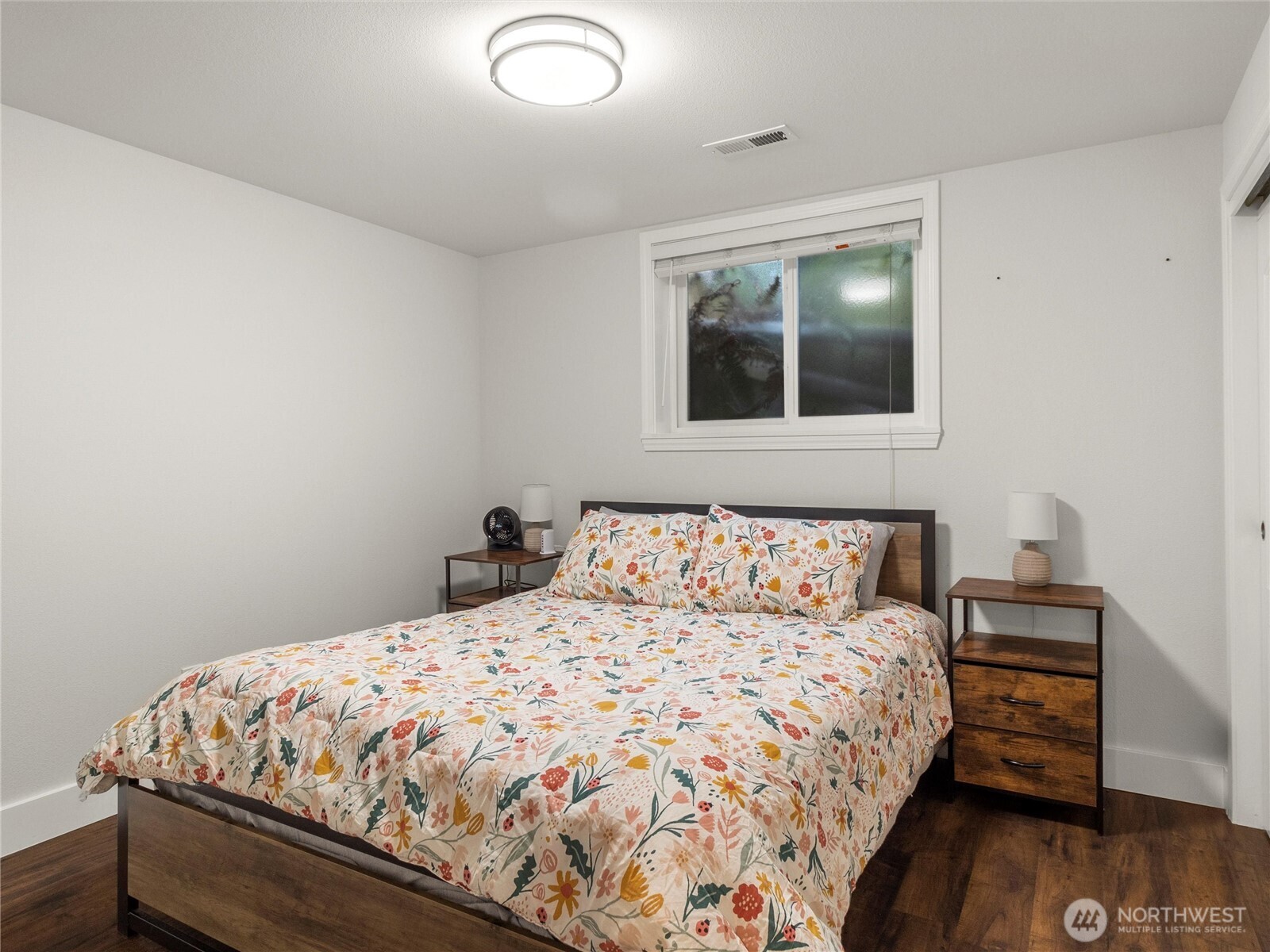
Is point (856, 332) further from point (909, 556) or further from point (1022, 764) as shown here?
point (1022, 764)

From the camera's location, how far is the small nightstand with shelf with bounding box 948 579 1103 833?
8.67 feet

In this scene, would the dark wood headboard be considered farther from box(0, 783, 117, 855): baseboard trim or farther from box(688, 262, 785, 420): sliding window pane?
box(0, 783, 117, 855): baseboard trim

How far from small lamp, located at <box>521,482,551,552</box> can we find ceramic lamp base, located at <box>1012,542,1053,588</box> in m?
2.31

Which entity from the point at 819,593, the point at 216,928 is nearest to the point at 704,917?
the point at 216,928

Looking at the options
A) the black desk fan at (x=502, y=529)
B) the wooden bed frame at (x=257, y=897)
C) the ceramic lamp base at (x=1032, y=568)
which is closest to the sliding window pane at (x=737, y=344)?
the black desk fan at (x=502, y=529)

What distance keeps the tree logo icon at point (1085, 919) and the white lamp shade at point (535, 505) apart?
9.31ft

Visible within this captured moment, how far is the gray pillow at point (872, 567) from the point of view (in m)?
3.03

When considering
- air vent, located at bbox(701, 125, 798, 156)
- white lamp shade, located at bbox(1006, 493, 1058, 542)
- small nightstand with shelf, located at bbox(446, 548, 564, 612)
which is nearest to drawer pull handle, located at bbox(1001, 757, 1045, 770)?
white lamp shade, located at bbox(1006, 493, 1058, 542)

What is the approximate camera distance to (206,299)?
10.5 feet

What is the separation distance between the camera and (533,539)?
4.22 meters

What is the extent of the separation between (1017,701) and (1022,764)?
217 millimetres

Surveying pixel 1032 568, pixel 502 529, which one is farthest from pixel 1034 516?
pixel 502 529

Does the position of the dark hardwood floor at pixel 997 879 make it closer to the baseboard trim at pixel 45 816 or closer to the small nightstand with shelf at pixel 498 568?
the baseboard trim at pixel 45 816

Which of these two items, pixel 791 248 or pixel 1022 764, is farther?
pixel 791 248
